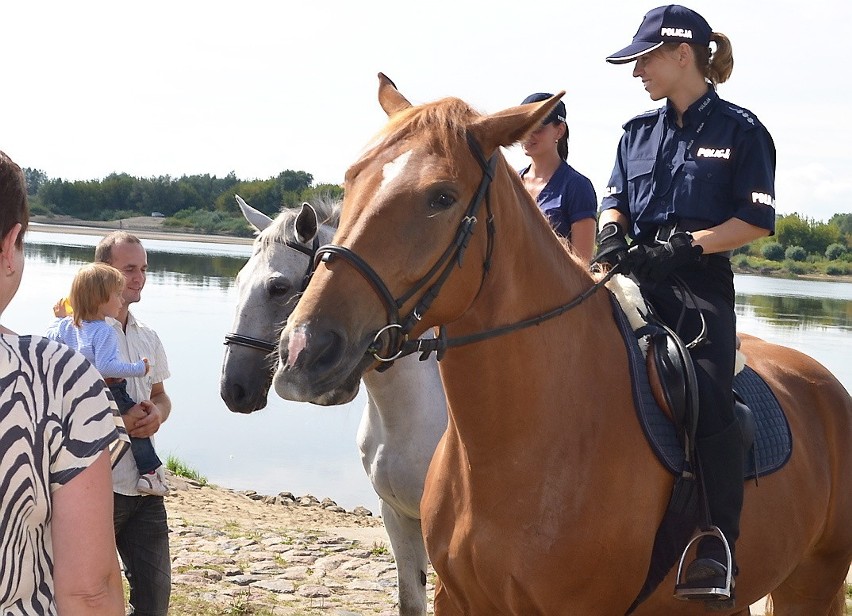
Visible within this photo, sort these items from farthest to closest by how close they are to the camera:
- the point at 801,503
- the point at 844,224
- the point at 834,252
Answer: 1. the point at 844,224
2. the point at 834,252
3. the point at 801,503

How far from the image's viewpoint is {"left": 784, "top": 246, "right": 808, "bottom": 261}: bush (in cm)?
6925

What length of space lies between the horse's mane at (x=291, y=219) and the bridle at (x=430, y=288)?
214 centimetres

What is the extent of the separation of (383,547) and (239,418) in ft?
29.8

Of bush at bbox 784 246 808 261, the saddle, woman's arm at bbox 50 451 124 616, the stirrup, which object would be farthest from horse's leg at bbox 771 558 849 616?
bush at bbox 784 246 808 261

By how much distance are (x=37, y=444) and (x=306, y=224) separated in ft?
11.1

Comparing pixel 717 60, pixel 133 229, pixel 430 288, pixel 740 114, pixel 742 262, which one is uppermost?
pixel 717 60

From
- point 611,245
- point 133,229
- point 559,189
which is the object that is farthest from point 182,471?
point 133,229

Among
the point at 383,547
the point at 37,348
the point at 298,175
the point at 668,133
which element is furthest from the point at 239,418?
the point at 298,175

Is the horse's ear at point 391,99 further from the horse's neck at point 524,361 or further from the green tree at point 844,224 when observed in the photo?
the green tree at point 844,224

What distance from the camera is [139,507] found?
479 cm

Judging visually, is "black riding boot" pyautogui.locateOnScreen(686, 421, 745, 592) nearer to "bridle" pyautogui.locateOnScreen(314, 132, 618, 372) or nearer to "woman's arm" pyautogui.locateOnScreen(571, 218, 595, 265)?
"bridle" pyautogui.locateOnScreen(314, 132, 618, 372)

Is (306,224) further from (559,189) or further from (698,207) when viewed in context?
(698,207)

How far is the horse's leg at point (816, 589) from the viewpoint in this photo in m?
Result: 4.85

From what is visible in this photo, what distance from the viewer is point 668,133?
4.38 meters
